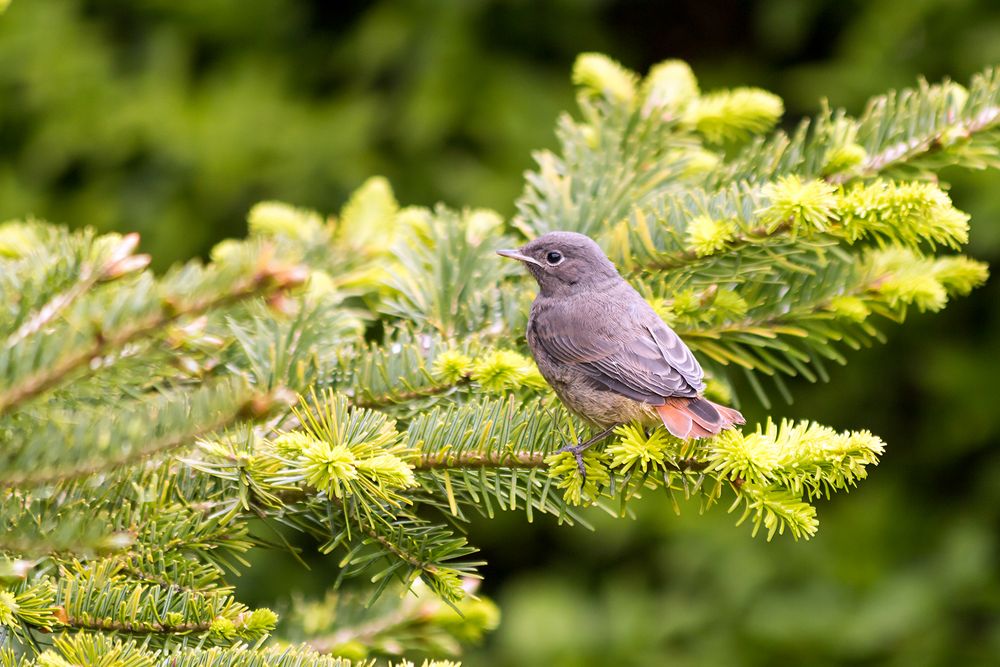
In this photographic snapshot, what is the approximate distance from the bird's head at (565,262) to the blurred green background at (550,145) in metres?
2.18

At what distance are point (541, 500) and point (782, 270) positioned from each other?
728 mm

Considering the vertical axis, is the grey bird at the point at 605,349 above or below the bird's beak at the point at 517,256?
below

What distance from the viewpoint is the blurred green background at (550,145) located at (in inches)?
160

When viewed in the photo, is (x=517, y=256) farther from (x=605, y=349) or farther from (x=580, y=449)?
(x=580, y=449)

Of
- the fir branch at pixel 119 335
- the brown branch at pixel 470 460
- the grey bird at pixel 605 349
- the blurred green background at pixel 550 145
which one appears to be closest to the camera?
the fir branch at pixel 119 335

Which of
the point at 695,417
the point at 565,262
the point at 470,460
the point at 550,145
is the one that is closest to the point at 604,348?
the point at 565,262

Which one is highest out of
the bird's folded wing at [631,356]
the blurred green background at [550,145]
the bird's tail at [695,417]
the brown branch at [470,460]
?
the blurred green background at [550,145]

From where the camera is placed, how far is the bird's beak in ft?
7.02

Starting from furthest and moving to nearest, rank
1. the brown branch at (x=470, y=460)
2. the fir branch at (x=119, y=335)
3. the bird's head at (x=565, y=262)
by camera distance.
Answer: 1. the bird's head at (x=565, y=262)
2. the brown branch at (x=470, y=460)
3. the fir branch at (x=119, y=335)

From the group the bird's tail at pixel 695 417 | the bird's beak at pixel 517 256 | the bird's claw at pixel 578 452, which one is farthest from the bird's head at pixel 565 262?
the bird's claw at pixel 578 452

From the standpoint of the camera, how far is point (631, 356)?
1986mm

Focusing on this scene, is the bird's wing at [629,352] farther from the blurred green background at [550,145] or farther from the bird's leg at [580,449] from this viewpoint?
the blurred green background at [550,145]

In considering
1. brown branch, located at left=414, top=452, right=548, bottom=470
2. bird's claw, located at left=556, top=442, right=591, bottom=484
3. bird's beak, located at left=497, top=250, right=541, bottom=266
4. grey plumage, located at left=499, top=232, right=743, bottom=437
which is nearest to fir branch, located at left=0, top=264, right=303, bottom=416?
brown branch, located at left=414, top=452, right=548, bottom=470

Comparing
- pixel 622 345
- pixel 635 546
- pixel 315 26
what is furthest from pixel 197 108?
pixel 622 345
